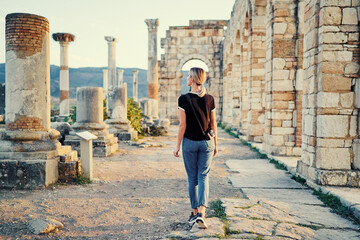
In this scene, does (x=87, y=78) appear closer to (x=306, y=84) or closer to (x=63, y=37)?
(x=63, y=37)

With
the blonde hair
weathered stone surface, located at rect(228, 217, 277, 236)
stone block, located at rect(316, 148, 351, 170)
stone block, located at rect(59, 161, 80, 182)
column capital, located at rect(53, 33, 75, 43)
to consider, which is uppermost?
column capital, located at rect(53, 33, 75, 43)

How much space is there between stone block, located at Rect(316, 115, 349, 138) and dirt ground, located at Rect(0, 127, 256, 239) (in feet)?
5.57

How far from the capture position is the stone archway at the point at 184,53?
2259 centimetres

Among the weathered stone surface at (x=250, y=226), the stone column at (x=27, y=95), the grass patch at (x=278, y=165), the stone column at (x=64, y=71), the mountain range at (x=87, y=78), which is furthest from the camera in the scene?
the mountain range at (x=87, y=78)

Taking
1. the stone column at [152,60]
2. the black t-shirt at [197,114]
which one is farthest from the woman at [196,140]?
the stone column at [152,60]

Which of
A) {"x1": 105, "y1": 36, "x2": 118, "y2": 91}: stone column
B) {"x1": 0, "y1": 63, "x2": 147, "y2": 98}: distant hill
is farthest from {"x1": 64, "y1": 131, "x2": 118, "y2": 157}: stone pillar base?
{"x1": 0, "y1": 63, "x2": 147, "y2": 98}: distant hill

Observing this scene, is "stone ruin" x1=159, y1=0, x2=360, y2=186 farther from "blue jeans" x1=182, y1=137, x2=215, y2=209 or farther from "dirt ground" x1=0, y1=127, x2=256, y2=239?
"blue jeans" x1=182, y1=137, x2=215, y2=209

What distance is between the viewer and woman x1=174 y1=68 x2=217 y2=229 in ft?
11.1

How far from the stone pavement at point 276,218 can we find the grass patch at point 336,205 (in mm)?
82

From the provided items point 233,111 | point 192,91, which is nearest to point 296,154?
point 192,91

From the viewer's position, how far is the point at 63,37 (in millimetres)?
20016

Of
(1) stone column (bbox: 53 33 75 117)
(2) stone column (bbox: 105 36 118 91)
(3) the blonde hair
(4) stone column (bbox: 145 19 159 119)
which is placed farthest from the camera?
(2) stone column (bbox: 105 36 118 91)

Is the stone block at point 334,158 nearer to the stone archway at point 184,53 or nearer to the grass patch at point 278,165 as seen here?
the grass patch at point 278,165

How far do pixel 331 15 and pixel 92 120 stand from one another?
648cm
